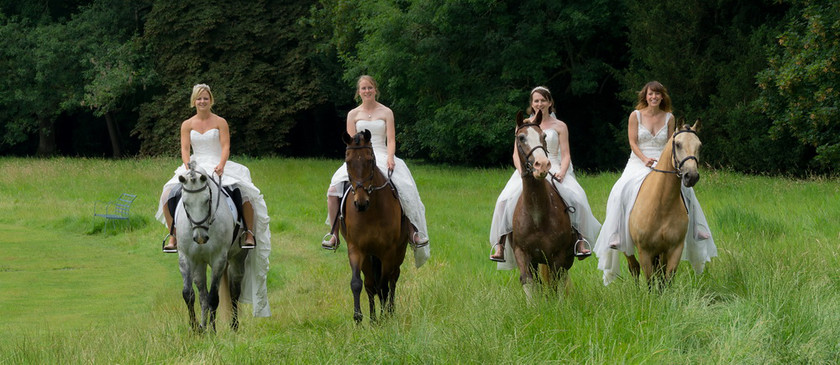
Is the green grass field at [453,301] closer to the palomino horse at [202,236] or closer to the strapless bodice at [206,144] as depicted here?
the palomino horse at [202,236]

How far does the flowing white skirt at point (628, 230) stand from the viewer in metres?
8.30

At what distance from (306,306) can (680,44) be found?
19.6 metres

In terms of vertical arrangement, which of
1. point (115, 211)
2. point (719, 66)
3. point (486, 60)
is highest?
point (719, 66)

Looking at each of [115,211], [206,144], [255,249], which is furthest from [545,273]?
[115,211]

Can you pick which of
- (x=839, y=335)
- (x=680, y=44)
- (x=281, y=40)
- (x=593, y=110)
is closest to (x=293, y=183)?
(x=680, y=44)

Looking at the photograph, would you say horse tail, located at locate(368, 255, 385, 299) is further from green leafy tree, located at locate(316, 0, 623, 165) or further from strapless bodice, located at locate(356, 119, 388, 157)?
green leafy tree, located at locate(316, 0, 623, 165)

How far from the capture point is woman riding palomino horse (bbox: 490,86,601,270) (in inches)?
327

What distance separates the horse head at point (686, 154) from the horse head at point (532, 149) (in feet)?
3.81

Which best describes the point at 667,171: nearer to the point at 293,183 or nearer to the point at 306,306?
the point at 306,306

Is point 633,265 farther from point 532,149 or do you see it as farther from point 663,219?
point 532,149

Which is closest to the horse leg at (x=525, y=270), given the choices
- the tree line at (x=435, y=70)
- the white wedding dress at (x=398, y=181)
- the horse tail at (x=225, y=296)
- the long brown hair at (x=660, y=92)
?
the white wedding dress at (x=398, y=181)

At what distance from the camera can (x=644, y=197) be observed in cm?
810

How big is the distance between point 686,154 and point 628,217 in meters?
1.10

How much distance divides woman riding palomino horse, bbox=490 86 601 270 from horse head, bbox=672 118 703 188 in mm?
1107
